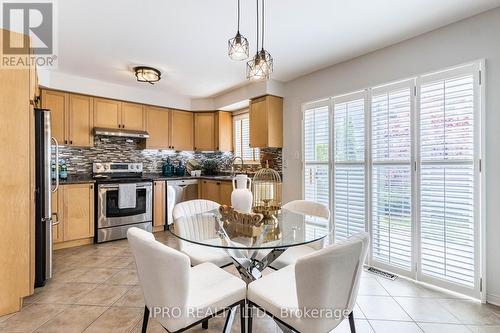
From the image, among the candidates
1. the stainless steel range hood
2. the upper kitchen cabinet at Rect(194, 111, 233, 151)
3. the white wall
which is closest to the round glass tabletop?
the white wall

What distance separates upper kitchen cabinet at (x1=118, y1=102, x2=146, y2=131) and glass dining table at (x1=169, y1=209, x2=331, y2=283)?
2.92 metres

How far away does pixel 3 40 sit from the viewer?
76.7 inches

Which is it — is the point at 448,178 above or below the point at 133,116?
below

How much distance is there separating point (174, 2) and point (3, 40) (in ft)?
4.52

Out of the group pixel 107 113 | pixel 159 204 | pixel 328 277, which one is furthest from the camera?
pixel 159 204

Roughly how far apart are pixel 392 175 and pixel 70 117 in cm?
454

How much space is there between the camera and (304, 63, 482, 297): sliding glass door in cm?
219

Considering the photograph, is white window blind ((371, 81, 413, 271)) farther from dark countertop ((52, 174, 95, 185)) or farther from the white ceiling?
dark countertop ((52, 174, 95, 185))

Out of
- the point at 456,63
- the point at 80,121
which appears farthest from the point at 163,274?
the point at 80,121

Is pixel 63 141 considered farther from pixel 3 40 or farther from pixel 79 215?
pixel 3 40

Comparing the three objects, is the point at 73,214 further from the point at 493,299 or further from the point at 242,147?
the point at 493,299

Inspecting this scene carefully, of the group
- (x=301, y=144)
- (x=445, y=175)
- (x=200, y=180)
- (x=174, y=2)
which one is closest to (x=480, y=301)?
(x=445, y=175)

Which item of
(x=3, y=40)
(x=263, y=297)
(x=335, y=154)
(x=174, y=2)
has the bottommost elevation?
(x=263, y=297)

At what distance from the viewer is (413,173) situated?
2523mm
